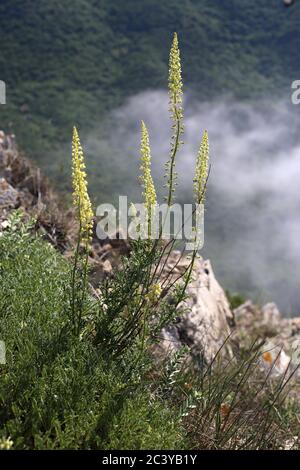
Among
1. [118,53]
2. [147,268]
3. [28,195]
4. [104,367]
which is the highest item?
[118,53]

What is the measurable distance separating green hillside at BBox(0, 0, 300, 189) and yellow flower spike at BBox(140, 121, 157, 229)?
14957mm

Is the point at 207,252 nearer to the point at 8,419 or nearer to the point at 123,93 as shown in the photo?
the point at 123,93

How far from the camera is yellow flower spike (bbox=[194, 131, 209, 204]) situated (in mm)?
3167

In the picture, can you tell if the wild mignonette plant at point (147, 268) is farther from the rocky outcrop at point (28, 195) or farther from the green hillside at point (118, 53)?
the green hillside at point (118, 53)

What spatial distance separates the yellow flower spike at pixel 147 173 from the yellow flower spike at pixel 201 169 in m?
0.27

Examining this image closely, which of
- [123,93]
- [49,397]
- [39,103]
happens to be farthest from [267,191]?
[49,397]

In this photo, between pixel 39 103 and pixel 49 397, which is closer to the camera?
pixel 49 397

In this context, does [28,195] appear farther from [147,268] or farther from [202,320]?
[147,268]

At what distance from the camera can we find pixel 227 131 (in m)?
28.6

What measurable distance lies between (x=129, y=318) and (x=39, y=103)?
18.2 meters

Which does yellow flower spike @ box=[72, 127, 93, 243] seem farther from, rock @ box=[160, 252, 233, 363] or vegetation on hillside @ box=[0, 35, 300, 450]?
rock @ box=[160, 252, 233, 363]

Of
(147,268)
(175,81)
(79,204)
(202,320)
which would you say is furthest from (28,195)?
(175,81)

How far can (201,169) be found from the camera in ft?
10.6

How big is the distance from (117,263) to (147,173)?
10.6 ft
